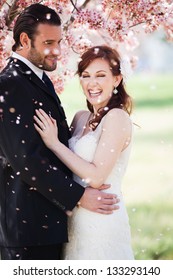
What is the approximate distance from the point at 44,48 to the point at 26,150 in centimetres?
52

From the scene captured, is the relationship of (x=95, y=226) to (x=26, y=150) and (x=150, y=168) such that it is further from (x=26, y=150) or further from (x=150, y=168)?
(x=150, y=168)

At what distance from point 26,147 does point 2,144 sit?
13 cm

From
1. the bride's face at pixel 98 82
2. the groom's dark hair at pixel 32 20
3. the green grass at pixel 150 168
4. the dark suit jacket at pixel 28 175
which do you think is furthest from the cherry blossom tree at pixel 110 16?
the dark suit jacket at pixel 28 175

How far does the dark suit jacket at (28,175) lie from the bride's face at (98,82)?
243 millimetres

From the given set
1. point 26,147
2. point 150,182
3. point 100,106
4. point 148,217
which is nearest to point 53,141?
point 26,147

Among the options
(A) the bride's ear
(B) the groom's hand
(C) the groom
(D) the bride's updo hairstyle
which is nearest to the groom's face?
(C) the groom

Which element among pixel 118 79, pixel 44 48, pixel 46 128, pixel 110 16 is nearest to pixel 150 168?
pixel 110 16

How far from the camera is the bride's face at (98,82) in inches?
129

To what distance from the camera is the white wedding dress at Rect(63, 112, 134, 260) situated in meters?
3.24

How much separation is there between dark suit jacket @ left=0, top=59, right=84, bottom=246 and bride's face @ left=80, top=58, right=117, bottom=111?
0.24 m

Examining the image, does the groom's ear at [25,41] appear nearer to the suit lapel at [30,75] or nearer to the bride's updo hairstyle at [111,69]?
the suit lapel at [30,75]

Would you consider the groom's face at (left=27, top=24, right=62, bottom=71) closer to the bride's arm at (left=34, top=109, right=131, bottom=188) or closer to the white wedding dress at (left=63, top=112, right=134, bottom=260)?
the bride's arm at (left=34, top=109, right=131, bottom=188)

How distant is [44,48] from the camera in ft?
10.6
